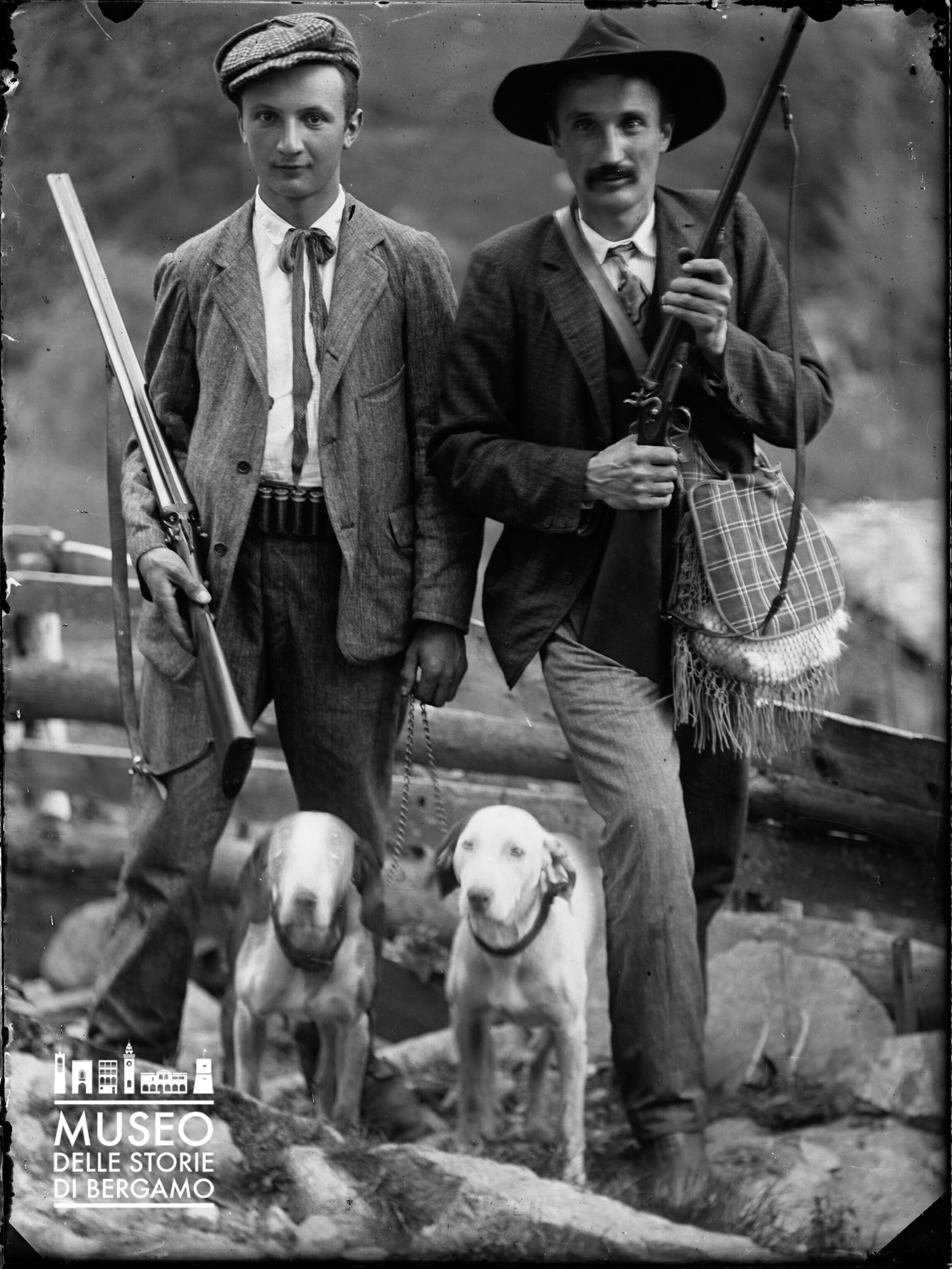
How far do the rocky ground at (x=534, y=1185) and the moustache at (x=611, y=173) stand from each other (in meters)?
2.48

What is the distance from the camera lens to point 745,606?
4.10 meters

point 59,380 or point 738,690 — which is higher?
point 59,380

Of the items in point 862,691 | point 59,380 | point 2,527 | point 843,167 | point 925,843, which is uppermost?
point 843,167

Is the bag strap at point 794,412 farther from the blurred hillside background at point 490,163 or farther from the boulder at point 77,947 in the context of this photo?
the boulder at point 77,947

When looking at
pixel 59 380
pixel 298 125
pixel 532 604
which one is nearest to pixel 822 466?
pixel 532 604

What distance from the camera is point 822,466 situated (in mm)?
4562

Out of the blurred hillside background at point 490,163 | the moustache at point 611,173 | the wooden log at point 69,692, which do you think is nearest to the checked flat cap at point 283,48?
the blurred hillside background at point 490,163

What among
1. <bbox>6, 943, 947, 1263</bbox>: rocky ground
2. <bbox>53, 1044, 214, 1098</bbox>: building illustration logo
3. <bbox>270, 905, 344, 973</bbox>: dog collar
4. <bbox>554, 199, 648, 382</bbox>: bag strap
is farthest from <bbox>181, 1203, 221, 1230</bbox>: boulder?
<bbox>554, 199, 648, 382</bbox>: bag strap

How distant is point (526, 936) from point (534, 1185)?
71cm

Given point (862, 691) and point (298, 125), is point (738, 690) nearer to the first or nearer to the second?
point (862, 691)

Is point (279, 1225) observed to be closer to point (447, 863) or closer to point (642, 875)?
point (447, 863)

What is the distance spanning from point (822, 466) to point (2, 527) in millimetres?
2379

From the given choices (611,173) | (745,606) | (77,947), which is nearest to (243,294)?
(611,173)

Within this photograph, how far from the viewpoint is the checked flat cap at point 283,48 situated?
4188mm
